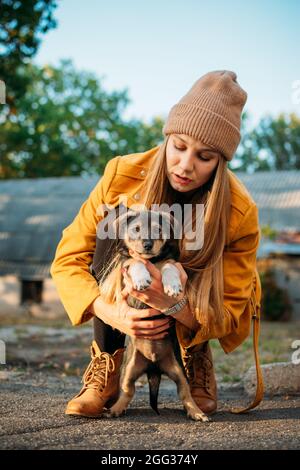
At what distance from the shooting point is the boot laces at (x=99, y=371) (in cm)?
439

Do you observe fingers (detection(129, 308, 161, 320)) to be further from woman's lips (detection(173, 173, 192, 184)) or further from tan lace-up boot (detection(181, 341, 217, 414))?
woman's lips (detection(173, 173, 192, 184))

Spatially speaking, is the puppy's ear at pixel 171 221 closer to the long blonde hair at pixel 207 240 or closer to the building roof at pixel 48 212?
the long blonde hair at pixel 207 240

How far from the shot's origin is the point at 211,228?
4.32m

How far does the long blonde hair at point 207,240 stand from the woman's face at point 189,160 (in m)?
0.09

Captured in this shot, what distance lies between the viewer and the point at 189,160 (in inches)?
165

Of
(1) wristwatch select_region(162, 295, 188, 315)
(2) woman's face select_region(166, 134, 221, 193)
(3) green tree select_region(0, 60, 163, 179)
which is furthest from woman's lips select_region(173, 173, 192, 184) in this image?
(3) green tree select_region(0, 60, 163, 179)

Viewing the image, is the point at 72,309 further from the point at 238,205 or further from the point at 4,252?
the point at 4,252

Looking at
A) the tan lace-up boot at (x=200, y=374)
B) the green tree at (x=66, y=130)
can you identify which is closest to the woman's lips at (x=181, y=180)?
the tan lace-up boot at (x=200, y=374)

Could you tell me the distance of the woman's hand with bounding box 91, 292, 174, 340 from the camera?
162 inches

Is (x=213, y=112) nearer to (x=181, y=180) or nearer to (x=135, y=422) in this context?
(x=181, y=180)

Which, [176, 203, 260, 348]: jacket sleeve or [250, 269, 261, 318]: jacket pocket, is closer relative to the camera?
[176, 203, 260, 348]: jacket sleeve

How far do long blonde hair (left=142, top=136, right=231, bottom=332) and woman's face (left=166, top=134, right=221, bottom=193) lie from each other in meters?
0.09
